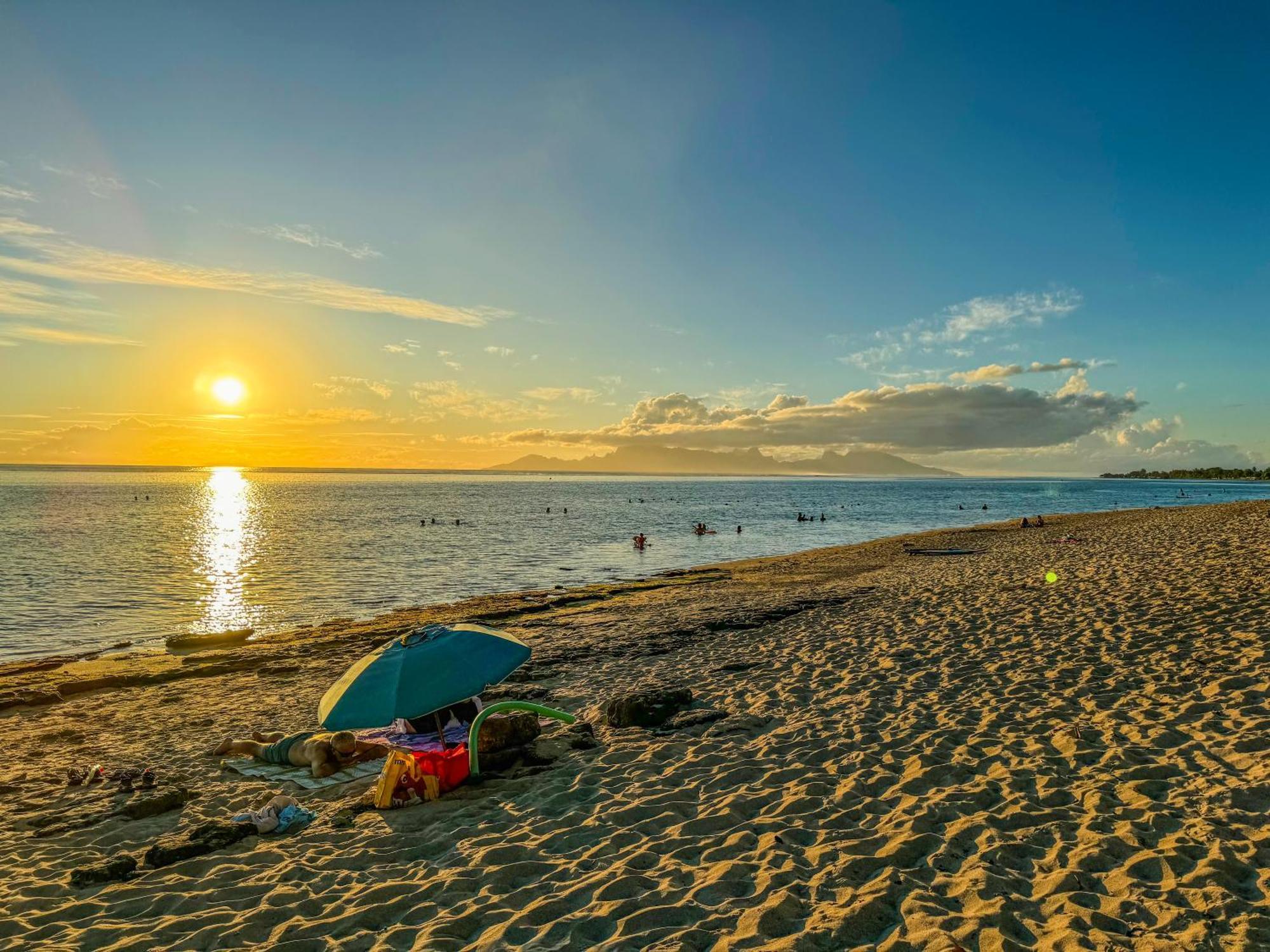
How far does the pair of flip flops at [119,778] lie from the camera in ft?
30.3

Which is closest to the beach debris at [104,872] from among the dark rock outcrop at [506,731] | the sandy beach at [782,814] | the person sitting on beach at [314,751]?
the sandy beach at [782,814]

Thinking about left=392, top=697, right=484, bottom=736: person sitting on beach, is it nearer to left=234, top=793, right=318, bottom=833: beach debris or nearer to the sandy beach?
the sandy beach

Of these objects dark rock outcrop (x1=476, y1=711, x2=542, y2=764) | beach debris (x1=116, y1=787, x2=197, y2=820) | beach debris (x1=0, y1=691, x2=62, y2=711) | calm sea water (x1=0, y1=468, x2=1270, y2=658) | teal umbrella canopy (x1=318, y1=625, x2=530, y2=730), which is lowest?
calm sea water (x1=0, y1=468, x2=1270, y2=658)

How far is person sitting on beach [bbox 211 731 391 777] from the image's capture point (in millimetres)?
9586

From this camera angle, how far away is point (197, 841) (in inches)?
291

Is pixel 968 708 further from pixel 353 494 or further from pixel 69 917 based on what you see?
Result: pixel 353 494

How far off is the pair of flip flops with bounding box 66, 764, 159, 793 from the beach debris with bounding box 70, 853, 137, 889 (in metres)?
2.43

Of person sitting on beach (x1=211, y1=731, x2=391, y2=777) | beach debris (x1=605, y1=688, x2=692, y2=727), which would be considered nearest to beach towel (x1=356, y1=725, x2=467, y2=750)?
person sitting on beach (x1=211, y1=731, x2=391, y2=777)

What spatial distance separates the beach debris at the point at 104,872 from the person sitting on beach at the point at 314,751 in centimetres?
257

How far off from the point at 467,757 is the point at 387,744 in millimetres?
2325

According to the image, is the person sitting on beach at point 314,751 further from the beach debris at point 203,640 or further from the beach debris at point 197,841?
the beach debris at point 203,640

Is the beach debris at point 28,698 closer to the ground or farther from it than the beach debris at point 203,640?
farther from it

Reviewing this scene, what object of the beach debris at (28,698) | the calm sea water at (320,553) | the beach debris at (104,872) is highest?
the beach debris at (104,872)

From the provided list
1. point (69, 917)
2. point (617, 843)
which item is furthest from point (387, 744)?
point (617, 843)
